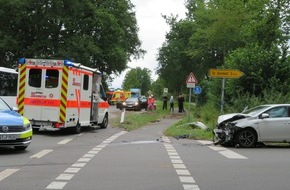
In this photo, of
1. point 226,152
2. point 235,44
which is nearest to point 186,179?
point 226,152

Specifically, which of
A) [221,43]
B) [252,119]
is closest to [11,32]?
[221,43]

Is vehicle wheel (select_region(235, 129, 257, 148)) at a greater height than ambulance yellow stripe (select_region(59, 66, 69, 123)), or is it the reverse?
ambulance yellow stripe (select_region(59, 66, 69, 123))

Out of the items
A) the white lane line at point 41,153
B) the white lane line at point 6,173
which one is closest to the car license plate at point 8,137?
the white lane line at point 41,153

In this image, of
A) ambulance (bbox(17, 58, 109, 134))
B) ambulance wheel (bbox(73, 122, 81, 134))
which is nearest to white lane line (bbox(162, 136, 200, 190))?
ambulance (bbox(17, 58, 109, 134))

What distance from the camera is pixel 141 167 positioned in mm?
11078

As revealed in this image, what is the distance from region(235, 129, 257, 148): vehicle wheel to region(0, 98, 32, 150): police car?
7.35m

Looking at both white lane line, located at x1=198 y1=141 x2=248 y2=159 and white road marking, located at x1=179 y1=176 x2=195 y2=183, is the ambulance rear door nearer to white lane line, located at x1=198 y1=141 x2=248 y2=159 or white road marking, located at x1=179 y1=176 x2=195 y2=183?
white lane line, located at x1=198 y1=141 x2=248 y2=159

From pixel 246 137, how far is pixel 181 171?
22.7 ft

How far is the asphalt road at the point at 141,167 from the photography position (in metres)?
8.82

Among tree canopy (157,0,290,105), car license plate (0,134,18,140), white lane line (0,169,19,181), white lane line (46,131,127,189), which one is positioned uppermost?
tree canopy (157,0,290,105)

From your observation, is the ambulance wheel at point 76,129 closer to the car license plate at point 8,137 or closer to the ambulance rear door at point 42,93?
the ambulance rear door at point 42,93

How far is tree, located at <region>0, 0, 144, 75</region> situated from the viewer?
47.1 meters

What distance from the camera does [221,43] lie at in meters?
44.8

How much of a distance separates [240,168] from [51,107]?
1031 cm
